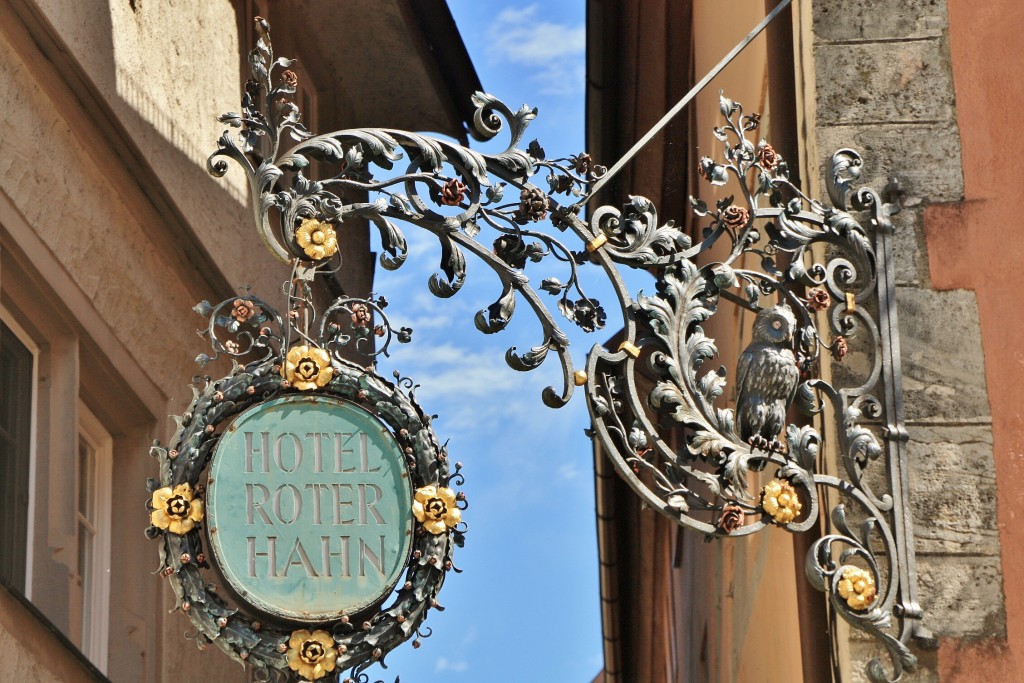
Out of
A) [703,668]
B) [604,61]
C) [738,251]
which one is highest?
[604,61]

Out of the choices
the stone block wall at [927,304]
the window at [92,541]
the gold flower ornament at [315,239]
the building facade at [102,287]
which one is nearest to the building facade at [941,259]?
the stone block wall at [927,304]

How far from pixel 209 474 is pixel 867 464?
1.74m

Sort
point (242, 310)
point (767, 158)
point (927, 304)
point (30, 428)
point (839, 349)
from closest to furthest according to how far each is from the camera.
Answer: point (242, 310) < point (839, 349) < point (767, 158) < point (927, 304) < point (30, 428)

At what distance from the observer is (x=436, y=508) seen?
17.0 ft

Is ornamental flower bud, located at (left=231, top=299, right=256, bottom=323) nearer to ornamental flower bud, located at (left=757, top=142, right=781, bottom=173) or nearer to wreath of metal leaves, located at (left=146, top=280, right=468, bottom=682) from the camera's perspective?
wreath of metal leaves, located at (left=146, top=280, right=468, bottom=682)

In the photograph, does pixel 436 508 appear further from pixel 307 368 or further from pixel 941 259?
A: pixel 941 259

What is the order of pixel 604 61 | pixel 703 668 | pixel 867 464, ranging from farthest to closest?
pixel 703 668 → pixel 604 61 → pixel 867 464

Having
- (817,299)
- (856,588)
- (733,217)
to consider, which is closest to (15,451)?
(733,217)

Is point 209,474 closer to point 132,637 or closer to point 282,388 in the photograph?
point 282,388

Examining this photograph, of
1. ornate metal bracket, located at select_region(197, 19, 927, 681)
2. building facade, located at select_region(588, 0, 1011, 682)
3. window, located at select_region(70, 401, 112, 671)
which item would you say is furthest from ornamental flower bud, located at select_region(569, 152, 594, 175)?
window, located at select_region(70, 401, 112, 671)

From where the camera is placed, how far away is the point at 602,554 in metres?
13.3

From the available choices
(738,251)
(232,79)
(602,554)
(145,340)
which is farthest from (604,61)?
(738,251)

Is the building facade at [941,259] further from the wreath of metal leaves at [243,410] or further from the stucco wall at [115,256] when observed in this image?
the stucco wall at [115,256]

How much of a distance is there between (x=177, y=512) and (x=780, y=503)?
60.0 inches
